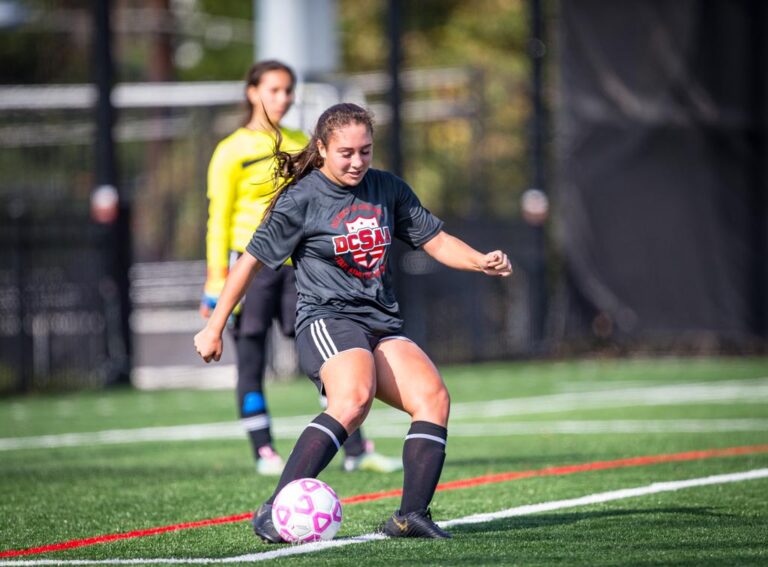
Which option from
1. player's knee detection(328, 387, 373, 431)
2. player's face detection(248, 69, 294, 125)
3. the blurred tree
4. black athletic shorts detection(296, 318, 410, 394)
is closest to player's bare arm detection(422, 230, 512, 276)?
black athletic shorts detection(296, 318, 410, 394)

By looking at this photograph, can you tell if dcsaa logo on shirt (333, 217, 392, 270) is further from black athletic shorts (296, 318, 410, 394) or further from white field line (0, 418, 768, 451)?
white field line (0, 418, 768, 451)

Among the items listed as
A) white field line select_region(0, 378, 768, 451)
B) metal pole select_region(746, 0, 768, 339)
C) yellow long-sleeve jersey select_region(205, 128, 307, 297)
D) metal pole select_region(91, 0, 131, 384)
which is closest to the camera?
yellow long-sleeve jersey select_region(205, 128, 307, 297)

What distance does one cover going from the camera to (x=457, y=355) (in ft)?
61.2

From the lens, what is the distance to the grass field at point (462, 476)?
18.0 ft

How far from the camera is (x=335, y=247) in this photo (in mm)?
5859

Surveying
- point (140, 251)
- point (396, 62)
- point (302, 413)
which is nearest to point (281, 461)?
point (302, 413)

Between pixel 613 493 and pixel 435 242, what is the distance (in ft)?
5.75

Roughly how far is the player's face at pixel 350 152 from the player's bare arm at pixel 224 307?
509 mm

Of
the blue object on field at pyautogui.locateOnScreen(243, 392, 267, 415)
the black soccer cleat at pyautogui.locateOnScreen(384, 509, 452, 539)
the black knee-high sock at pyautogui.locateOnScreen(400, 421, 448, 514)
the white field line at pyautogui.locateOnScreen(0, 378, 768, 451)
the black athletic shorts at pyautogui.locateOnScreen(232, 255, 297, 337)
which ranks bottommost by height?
the white field line at pyautogui.locateOnScreen(0, 378, 768, 451)

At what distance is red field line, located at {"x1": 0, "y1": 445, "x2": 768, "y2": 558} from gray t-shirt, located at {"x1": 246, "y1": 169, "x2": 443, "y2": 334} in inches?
43.2

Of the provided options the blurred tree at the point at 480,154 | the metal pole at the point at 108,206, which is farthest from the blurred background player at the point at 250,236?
the blurred tree at the point at 480,154

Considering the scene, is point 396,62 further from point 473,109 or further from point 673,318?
point 673,318

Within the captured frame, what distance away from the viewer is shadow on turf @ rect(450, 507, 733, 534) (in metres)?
6.04

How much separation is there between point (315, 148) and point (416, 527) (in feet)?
5.34
